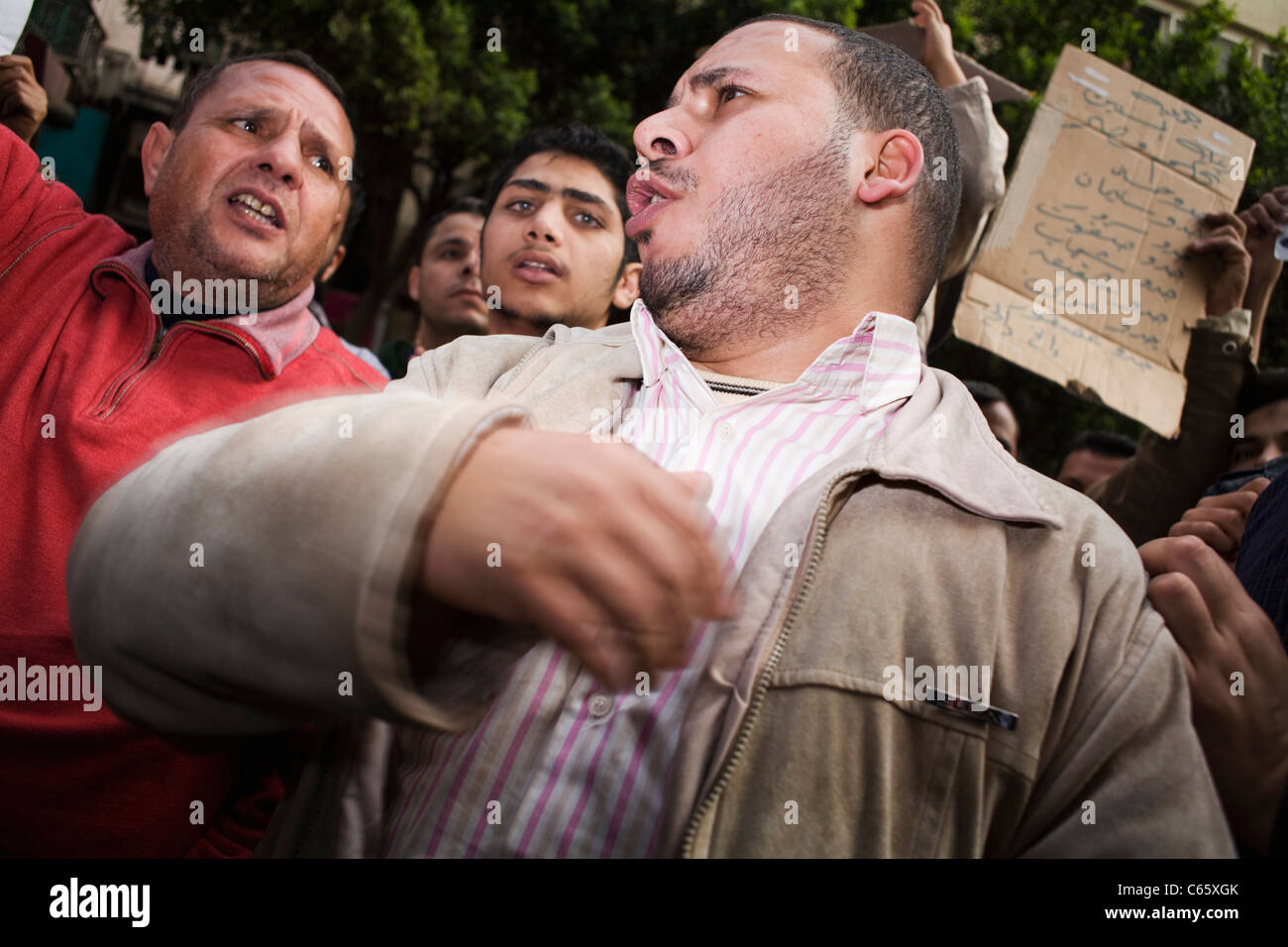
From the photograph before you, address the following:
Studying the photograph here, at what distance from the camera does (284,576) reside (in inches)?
32.0

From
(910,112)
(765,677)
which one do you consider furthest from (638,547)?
(910,112)

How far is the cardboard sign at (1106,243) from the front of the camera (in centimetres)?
264

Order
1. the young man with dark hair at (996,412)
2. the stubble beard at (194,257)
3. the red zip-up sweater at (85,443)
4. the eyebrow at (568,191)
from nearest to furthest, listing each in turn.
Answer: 1. the red zip-up sweater at (85,443)
2. the stubble beard at (194,257)
3. the eyebrow at (568,191)
4. the young man with dark hair at (996,412)

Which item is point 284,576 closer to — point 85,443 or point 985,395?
point 85,443

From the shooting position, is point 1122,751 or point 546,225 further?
point 546,225

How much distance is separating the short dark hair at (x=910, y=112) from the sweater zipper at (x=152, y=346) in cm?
150

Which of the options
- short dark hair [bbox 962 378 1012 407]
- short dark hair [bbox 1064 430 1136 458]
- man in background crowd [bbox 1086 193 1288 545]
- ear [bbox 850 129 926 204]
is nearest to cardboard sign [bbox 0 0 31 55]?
ear [bbox 850 129 926 204]

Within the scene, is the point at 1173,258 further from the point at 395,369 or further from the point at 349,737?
the point at 395,369

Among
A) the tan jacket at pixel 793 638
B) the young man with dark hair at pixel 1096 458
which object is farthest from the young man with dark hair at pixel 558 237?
the young man with dark hair at pixel 1096 458

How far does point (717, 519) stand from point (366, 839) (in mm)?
776

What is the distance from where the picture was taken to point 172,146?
262cm

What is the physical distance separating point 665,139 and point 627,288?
1.96 m

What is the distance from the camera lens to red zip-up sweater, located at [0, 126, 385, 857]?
1.88 meters

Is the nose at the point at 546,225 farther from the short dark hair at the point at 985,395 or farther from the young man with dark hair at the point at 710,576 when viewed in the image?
the short dark hair at the point at 985,395
